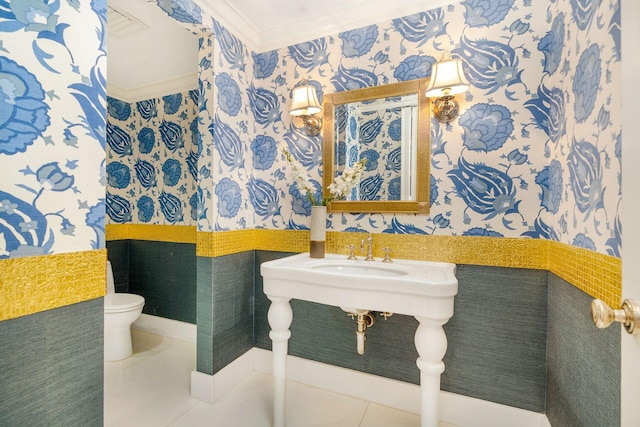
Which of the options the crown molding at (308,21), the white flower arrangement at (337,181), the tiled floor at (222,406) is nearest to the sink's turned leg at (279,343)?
the tiled floor at (222,406)

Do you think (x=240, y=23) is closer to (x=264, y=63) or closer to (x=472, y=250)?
(x=264, y=63)

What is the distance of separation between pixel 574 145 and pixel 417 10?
108cm

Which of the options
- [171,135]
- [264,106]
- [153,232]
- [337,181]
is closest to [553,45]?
[337,181]

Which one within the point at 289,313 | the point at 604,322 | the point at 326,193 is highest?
the point at 326,193

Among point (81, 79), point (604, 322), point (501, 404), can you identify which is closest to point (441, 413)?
point (501, 404)

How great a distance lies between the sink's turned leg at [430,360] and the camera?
115 cm

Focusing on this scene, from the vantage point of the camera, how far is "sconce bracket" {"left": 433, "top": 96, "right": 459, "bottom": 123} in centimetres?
152

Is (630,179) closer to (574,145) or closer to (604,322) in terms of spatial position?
(604,322)

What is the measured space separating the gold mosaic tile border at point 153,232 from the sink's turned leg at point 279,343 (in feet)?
4.51

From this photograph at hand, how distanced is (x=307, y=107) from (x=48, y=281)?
1449 millimetres

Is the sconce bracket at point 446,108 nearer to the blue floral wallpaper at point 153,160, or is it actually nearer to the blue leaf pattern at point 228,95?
the blue leaf pattern at point 228,95

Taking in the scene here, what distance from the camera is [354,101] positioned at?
5.73 ft

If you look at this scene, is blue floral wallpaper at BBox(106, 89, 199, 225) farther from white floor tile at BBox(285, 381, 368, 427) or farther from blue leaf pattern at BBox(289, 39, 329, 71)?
white floor tile at BBox(285, 381, 368, 427)

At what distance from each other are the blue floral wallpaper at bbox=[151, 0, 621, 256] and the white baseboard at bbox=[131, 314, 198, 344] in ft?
4.17
